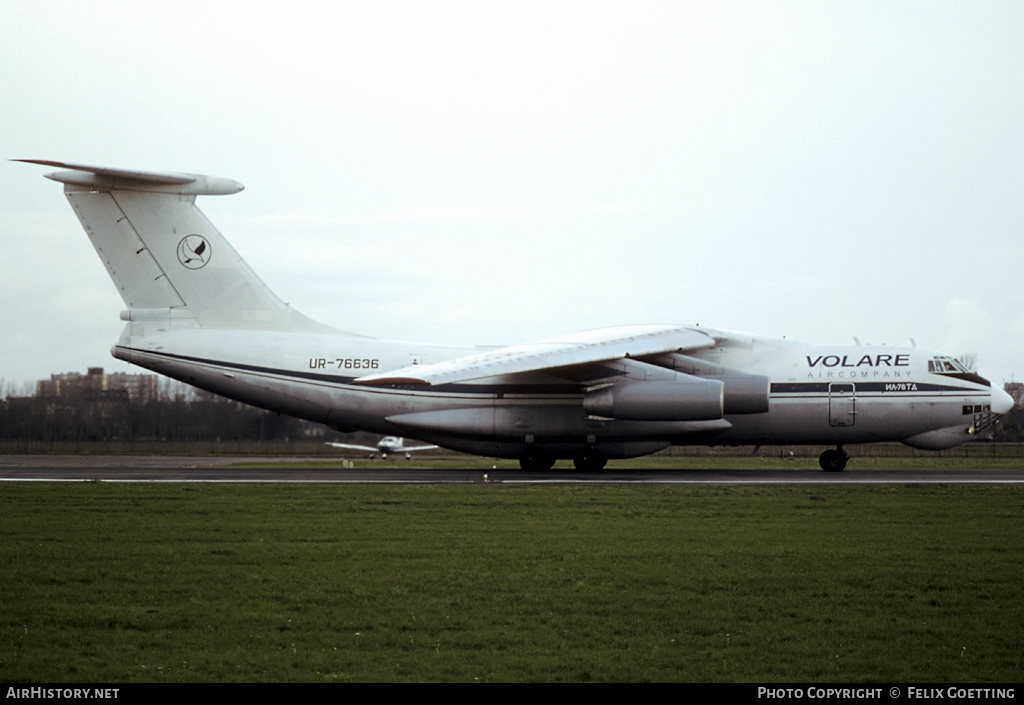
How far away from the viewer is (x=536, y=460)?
24.4m

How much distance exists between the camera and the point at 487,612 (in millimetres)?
7441

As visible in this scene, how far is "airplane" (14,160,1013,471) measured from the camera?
75.6 feet

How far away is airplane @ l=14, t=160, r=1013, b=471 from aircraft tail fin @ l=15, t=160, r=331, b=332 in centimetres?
3

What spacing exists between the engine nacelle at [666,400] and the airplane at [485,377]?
0.07 metres

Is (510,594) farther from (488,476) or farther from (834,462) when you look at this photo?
(834,462)

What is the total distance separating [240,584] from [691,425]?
15.4 meters

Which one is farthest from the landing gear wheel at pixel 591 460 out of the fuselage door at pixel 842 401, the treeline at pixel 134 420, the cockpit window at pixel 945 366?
the treeline at pixel 134 420

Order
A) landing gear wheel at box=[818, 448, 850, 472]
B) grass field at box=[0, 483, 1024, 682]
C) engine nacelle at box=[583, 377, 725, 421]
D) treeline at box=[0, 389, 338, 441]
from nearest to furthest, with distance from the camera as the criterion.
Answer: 1. grass field at box=[0, 483, 1024, 682]
2. engine nacelle at box=[583, 377, 725, 421]
3. landing gear wheel at box=[818, 448, 850, 472]
4. treeline at box=[0, 389, 338, 441]

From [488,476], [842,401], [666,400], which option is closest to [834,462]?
[842,401]

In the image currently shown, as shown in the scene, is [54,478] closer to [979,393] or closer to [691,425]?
[691,425]

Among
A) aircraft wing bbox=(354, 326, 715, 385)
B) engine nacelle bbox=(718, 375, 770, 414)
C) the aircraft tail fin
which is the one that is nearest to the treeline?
the aircraft tail fin

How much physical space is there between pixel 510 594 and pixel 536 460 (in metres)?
16.3

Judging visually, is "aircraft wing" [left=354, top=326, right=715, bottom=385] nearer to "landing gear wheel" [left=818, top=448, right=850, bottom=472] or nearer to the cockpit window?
"landing gear wheel" [left=818, top=448, right=850, bottom=472]
